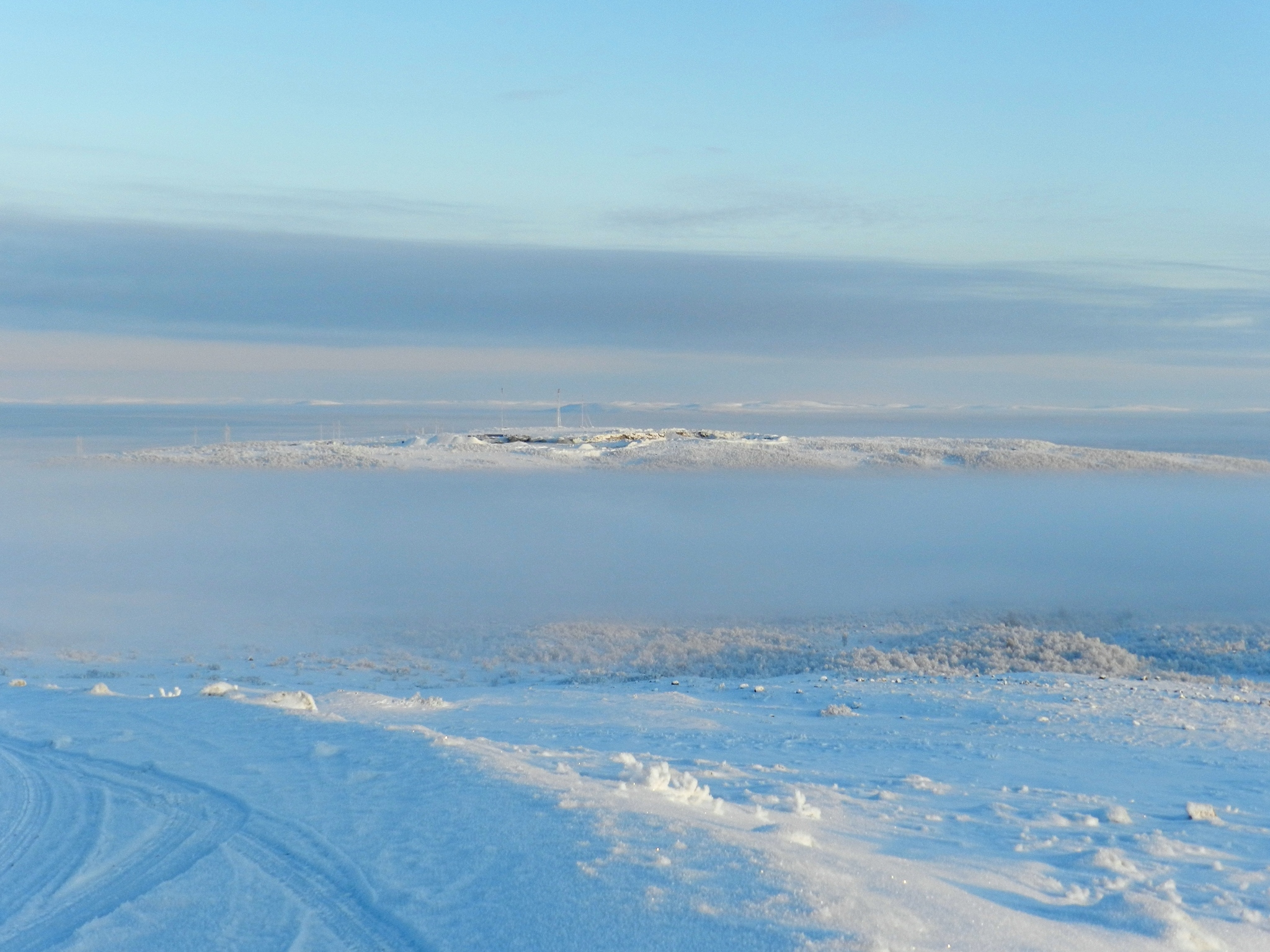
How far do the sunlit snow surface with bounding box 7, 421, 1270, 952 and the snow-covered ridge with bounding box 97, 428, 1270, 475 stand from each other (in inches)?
738

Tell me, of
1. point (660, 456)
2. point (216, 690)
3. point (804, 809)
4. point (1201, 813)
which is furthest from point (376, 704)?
point (660, 456)

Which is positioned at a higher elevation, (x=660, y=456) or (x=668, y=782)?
(x=668, y=782)

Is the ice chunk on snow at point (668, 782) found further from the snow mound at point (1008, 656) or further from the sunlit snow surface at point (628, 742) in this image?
the snow mound at point (1008, 656)

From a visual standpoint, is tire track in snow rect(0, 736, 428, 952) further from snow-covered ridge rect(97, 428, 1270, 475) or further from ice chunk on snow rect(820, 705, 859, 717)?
snow-covered ridge rect(97, 428, 1270, 475)

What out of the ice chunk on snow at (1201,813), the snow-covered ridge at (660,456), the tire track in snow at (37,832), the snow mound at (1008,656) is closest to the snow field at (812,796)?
the ice chunk on snow at (1201,813)

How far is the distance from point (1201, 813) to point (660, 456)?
40854mm

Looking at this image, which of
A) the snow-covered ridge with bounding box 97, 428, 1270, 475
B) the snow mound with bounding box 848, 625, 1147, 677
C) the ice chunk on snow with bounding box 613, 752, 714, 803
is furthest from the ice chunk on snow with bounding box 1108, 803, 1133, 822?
the snow-covered ridge with bounding box 97, 428, 1270, 475

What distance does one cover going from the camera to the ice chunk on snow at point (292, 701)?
324 inches

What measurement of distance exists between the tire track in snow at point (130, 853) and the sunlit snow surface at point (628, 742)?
0.02 meters

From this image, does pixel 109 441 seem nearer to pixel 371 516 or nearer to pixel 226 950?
pixel 371 516

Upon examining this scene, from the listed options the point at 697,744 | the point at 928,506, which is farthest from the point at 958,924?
the point at 928,506

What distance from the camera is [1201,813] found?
5.99 metres

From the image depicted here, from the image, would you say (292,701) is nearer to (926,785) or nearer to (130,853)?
(130,853)

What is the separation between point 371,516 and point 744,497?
12.9 m
